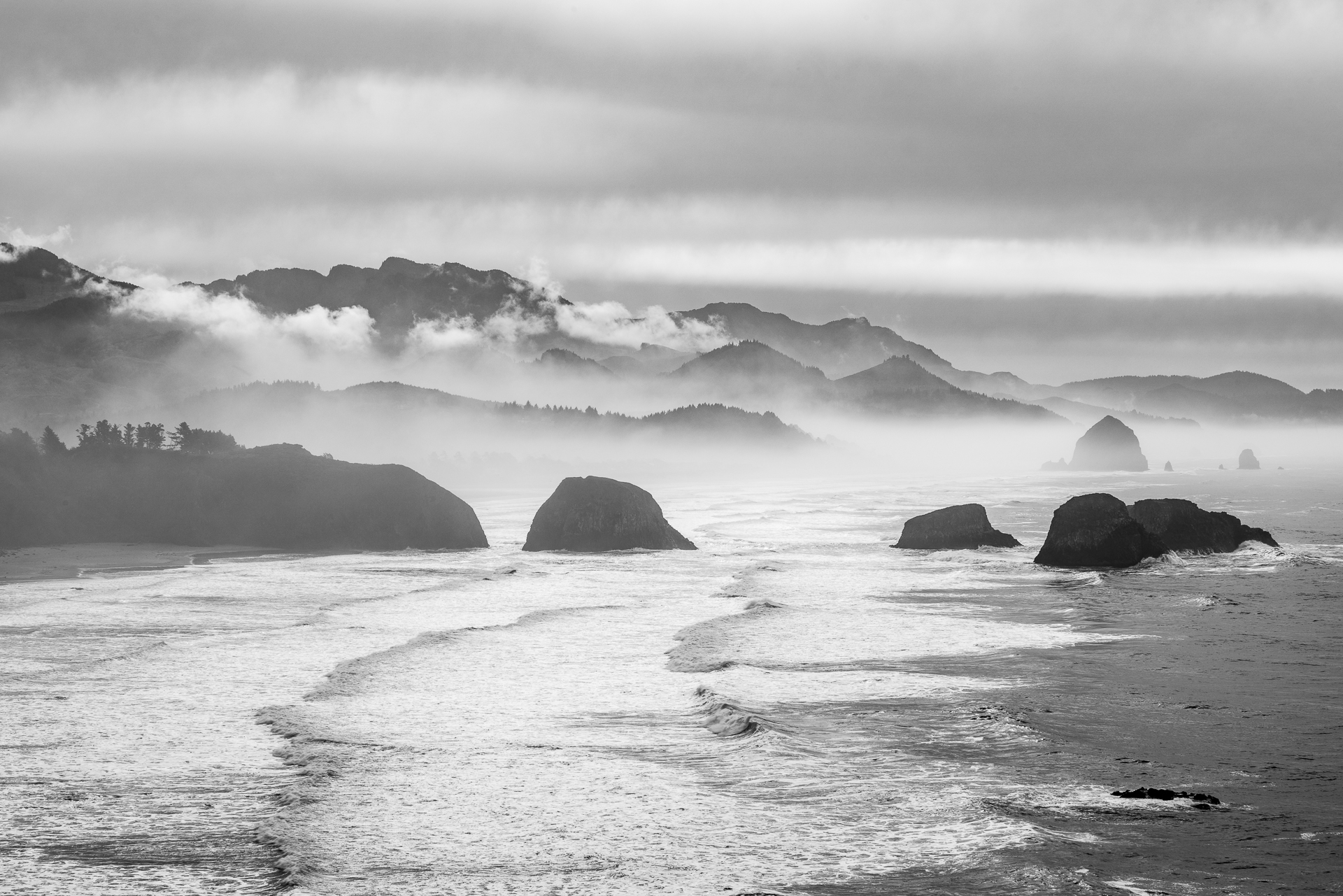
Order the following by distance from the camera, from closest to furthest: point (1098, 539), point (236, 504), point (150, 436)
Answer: point (1098, 539)
point (236, 504)
point (150, 436)

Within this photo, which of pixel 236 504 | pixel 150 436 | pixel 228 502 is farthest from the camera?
pixel 150 436

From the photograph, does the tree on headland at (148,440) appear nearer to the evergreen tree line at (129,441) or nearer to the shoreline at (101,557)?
the evergreen tree line at (129,441)

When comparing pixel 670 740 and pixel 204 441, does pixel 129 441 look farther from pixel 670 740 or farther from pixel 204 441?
pixel 670 740

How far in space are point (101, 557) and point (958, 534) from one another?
1718 inches

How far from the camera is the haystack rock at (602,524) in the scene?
61031mm

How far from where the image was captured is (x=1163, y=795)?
1574 centimetres

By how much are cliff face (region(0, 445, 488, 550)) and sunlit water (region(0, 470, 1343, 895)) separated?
22.5m

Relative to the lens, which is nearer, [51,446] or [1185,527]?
[1185,527]

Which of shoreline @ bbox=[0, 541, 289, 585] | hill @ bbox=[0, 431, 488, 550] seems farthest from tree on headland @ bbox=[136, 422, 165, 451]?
shoreline @ bbox=[0, 541, 289, 585]

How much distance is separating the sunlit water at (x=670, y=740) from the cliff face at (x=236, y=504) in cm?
2255

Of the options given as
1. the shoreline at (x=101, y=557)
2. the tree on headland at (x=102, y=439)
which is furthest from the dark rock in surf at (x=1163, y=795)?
the tree on headland at (x=102, y=439)

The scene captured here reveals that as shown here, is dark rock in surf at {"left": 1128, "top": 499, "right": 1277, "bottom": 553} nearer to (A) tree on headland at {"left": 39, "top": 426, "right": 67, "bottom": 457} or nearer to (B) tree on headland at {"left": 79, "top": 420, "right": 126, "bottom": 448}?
(B) tree on headland at {"left": 79, "top": 420, "right": 126, "bottom": 448}

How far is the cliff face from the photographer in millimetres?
65312

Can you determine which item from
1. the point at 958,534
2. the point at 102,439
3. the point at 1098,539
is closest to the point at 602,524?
the point at 958,534
